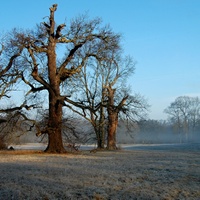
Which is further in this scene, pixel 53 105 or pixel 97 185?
pixel 53 105

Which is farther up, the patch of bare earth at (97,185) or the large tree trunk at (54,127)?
the large tree trunk at (54,127)

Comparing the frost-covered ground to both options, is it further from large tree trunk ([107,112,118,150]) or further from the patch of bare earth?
large tree trunk ([107,112,118,150])

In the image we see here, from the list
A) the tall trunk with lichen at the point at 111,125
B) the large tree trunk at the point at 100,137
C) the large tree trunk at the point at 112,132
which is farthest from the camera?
the large tree trunk at the point at 100,137

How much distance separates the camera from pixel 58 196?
8.48m

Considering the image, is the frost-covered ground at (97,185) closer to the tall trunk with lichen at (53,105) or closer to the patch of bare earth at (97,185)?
the patch of bare earth at (97,185)

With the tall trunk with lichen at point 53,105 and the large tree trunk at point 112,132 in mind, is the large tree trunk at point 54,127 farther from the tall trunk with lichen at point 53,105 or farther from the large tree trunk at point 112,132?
the large tree trunk at point 112,132

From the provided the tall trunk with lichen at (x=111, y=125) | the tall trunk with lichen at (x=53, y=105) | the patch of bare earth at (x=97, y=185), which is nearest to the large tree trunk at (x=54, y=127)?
the tall trunk with lichen at (x=53, y=105)

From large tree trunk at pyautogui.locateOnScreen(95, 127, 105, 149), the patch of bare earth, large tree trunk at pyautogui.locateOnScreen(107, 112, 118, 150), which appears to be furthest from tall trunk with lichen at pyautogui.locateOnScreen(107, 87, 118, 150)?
the patch of bare earth

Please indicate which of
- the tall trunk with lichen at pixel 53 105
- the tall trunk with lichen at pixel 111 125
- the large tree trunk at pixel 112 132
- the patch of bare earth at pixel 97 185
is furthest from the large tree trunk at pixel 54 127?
the patch of bare earth at pixel 97 185

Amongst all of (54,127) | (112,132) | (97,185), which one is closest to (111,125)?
(112,132)

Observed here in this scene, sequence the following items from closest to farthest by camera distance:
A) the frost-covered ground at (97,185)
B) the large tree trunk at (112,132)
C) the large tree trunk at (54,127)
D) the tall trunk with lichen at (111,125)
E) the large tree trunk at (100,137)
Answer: the frost-covered ground at (97,185) < the large tree trunk at (54,127) < the tall trunk with lichen at (111,125) < the large tree trunk at (112,132) < the large tree trunk at (100,137)

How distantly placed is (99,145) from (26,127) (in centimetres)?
1286

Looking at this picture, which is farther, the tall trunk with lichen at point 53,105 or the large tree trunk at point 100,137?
the large tree trunk at point 100,137

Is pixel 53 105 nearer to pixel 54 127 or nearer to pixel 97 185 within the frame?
pixel 54 127
